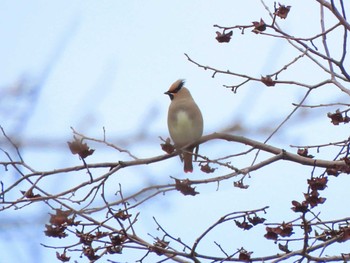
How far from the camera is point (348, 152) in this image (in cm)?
349

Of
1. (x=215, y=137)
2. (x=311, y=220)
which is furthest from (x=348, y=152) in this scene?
(x=215, y=137)

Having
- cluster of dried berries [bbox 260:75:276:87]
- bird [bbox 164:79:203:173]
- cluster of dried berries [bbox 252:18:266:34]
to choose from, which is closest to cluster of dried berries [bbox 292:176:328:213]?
cluster of dried berries [bbox 260:75:276:87]

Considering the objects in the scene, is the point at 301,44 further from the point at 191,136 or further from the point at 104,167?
the point at 191,136

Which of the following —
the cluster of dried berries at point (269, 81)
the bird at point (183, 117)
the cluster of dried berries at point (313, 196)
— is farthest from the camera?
the bird at point (183, 117)

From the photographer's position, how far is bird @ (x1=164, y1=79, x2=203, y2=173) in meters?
5.05

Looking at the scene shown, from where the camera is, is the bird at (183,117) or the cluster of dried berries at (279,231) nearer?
the cluster of dried berries at (279,231)

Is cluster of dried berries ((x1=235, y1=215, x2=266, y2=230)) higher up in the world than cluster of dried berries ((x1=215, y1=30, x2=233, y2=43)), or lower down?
lower down

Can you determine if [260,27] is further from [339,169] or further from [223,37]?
[339,169]

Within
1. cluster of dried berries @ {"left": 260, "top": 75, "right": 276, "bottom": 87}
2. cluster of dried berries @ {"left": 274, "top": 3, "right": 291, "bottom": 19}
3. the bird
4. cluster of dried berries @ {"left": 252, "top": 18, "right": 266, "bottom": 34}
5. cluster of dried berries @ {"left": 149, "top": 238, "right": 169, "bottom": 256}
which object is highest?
the bird

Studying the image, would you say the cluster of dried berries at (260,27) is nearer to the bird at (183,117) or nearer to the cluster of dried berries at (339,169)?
the cluster of dried berries at (339,169)

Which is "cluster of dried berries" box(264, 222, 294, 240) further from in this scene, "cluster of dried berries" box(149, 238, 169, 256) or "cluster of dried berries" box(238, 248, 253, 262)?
"cluster of dried berries" box(149, 238, 169, 256)

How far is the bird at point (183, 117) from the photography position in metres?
5.05

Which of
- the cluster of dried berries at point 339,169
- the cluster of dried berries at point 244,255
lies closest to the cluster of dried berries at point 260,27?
the cluster of dried berries at point 339,169

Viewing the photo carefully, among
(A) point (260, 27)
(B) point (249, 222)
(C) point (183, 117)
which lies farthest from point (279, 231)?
(C) point (183, 117)
